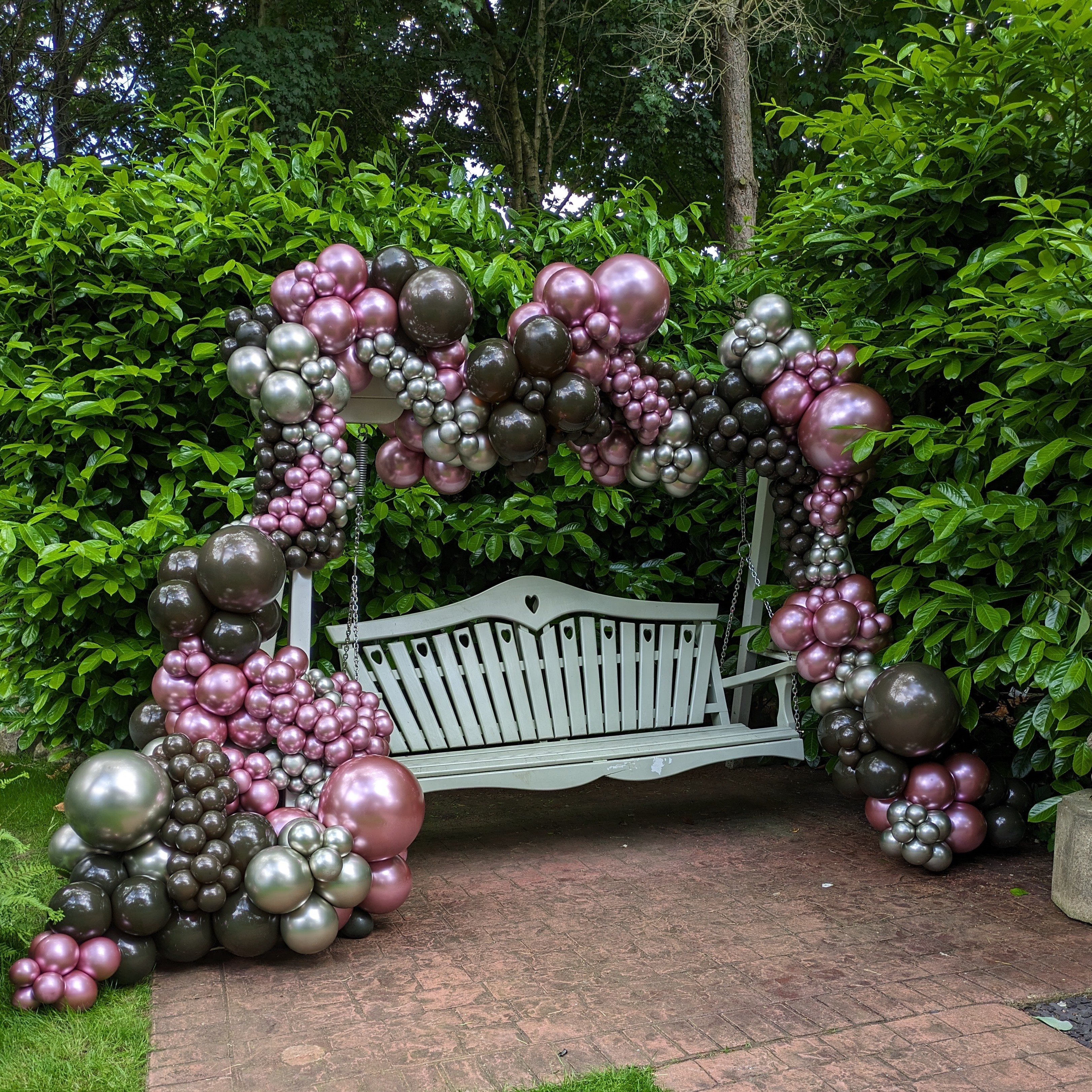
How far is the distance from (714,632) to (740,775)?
99 centimetres

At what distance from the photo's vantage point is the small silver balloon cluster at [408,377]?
3.79 m

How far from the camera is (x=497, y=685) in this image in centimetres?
479

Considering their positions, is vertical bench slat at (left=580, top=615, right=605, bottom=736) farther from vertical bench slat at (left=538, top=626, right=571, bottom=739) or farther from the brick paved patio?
the brick paved patio

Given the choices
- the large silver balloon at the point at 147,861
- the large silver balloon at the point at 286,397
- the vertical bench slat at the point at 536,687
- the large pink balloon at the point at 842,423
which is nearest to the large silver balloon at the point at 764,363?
the large pink balloon at the point at 842,423

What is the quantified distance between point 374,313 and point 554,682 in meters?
2.05

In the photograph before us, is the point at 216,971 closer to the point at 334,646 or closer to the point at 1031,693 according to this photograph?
the point at 334,646

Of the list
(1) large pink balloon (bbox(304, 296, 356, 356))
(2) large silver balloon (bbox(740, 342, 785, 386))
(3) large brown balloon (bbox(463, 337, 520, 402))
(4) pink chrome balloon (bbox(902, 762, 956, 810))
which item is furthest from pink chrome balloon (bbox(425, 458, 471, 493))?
(4) pink chrome balloon (bbox(902, 762, 956, 810))

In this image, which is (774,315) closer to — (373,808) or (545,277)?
(545,277)

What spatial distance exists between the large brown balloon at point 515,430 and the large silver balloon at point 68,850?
2.00 meters

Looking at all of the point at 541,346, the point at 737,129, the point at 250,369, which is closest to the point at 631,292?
the point at 541,346

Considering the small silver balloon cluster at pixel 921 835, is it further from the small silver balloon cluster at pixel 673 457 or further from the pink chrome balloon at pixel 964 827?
the small silver balloon cluster at pixel 673 457

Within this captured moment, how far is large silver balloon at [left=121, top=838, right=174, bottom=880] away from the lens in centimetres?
315

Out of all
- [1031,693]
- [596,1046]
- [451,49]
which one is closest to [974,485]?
[1031,693]

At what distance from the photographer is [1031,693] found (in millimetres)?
4289
